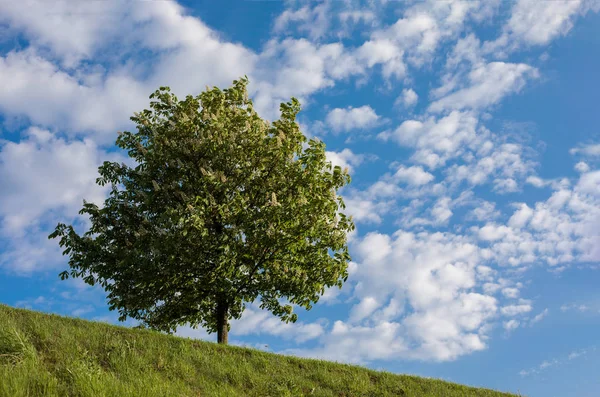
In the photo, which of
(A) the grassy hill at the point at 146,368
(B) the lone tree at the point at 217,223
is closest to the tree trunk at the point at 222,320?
(B) the lone tree at the point at 217,223

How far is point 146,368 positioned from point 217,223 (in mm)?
9470

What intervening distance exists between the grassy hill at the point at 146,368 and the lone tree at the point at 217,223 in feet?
18.5

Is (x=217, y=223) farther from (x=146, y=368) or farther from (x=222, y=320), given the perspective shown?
(x=146, y=368)

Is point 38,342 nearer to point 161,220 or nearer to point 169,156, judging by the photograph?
point 161,220

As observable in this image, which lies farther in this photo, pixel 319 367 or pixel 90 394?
pixel 319 367

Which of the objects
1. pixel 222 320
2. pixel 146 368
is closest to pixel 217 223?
pixel 222 320

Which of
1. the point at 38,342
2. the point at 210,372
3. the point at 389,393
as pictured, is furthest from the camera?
the point at 389,393

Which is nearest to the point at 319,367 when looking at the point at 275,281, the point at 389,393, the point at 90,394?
the point at 389,393

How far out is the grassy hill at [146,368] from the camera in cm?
1029

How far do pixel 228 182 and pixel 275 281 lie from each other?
471 centimetres

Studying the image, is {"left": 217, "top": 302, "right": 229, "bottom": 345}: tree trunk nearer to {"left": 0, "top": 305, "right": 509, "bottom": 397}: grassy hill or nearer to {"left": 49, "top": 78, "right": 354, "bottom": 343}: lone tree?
{"left": 49, "top": 78, "right": 354, "bottom": 343}: lone tree

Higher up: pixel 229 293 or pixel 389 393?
pixel 229 293

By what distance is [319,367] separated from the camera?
15.9m

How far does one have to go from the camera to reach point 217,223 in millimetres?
21219
